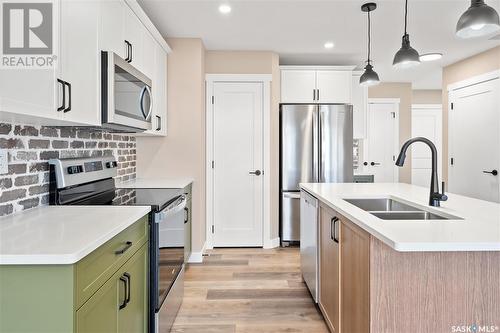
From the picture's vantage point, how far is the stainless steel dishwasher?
2.43 metres

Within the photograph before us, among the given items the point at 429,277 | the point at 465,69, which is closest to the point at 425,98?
the point at 465,69

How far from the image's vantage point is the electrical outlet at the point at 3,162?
148 cm

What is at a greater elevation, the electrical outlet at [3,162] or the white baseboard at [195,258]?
the electrical outlet at [3,162]

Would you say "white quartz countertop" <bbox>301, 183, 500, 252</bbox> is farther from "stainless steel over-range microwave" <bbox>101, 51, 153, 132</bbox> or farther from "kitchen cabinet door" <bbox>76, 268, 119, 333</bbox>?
"stainless steel over-range microwave" <bbox>101, 51, 153, 132</bbox>

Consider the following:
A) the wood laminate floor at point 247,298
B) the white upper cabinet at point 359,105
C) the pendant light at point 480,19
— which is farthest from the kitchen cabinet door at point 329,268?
the white upper cabinet at point 359,105

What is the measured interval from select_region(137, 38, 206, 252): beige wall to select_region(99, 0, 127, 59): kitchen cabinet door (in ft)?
4.21

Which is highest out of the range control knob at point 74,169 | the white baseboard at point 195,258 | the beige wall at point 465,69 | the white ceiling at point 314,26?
the white ceiling at point 314,26

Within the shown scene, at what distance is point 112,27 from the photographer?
82.7 inches

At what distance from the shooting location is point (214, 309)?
Answer: 2504mm

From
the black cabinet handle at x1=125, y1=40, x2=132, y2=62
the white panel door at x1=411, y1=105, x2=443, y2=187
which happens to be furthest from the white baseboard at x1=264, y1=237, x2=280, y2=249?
the white panel door at x1=411, y1=105, x2=443, y2=187

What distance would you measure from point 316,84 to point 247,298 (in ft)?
9.31

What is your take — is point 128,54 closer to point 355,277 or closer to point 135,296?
point 135,296
